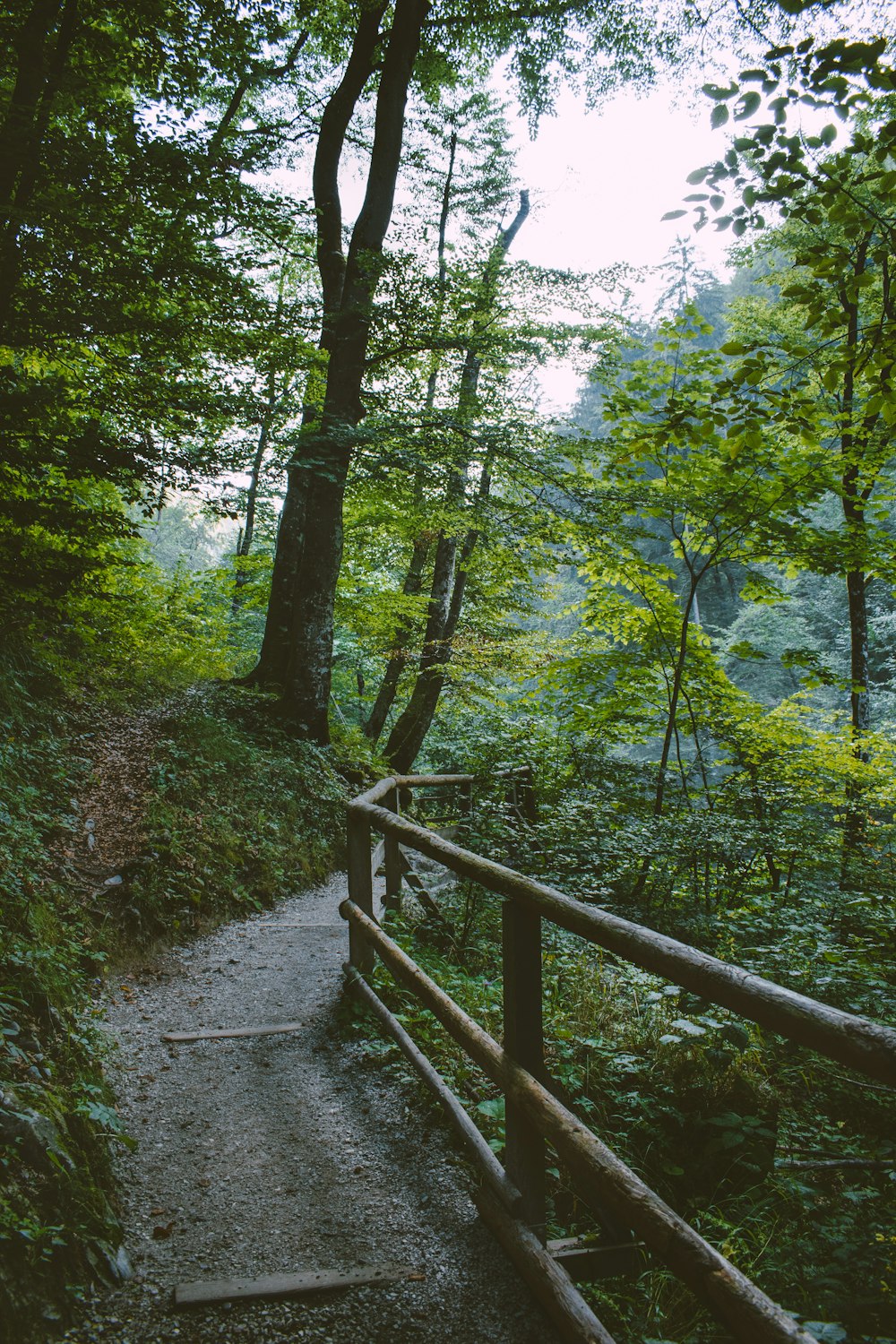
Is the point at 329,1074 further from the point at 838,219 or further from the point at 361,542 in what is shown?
the point at 361,542

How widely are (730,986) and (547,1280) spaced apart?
1.40 metres

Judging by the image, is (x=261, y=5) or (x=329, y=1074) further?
(x=261, y=5)

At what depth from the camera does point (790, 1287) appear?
2.49 metres

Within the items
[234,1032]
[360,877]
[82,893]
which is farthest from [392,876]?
[82,893]

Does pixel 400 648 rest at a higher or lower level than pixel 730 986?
higher

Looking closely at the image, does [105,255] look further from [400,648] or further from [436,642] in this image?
[400,648]

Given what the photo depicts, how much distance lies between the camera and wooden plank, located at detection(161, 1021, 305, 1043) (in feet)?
13.9

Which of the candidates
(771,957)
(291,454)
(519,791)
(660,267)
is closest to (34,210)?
(291,454)

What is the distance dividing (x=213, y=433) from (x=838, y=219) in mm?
4628

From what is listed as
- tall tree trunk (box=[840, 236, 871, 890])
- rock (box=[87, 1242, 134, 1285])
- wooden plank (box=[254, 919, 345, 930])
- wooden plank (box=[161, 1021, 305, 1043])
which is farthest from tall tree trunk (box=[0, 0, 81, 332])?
tall tree trunk (box=[840, 236, 871, 890])

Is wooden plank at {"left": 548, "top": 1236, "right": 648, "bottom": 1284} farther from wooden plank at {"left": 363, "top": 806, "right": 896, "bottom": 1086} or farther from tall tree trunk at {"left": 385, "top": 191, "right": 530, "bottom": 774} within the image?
tall tree trunk at {"left": 385, "top": 191, "right": 530, "bottom": 774}

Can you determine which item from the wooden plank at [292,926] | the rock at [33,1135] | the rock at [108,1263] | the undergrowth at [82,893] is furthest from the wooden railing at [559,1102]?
the wooden plank at [292,926]

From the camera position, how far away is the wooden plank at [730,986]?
1.30m

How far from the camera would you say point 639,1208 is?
6.12 ft
